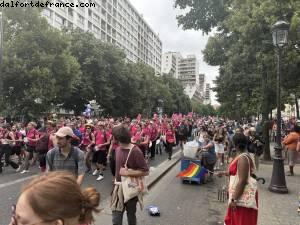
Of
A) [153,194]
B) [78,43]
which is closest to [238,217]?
[153,194]

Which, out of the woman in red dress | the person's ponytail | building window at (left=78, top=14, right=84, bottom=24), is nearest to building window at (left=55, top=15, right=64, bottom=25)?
building window at (left=78, top=14, right=84, bottom=24)

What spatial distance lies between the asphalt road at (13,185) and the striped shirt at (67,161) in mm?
2352

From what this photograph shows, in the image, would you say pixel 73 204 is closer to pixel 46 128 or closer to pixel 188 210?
pixel 188 210

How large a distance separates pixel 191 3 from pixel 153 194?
44.3ft

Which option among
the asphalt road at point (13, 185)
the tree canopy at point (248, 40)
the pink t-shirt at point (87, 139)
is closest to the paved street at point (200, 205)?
the asphalt road at point (13, 185)

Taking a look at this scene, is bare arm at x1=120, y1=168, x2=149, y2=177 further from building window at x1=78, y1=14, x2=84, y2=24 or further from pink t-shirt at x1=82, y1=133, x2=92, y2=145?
building window at x1=78, y1=14, x2=84, y2=24

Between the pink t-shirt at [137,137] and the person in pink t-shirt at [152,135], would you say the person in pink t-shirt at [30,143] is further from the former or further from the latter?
the person in pink t-shirt at [152,135]

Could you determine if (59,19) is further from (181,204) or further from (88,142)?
(181,204)

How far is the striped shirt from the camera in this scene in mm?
4531

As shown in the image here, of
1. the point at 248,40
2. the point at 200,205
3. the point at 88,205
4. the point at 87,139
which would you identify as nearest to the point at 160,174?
the point at 87,139

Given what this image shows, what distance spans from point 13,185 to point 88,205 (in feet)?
28.3

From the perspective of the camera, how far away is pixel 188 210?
24.5 ft

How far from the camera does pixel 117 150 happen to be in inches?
189

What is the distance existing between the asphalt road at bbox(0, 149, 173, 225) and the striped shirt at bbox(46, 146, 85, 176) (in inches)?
92.6
